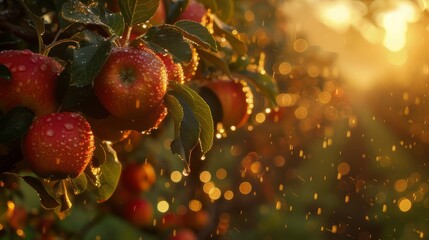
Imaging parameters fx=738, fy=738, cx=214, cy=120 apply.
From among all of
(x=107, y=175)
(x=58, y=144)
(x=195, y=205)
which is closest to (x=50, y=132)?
(x=58, y=144)

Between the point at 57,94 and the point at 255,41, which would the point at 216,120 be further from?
the point at 255,41

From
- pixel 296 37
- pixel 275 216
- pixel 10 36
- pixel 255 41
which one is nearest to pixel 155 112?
pixel 10 36

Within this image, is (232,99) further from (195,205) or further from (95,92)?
(195,205)

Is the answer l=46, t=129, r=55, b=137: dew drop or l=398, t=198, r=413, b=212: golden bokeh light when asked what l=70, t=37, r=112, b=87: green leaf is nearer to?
A: l=46, t=129, r=55, b=137: dew drop

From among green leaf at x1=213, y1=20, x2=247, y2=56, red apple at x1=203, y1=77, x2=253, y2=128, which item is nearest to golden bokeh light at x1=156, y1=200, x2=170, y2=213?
red apple at x1=203, y1=77, x2=253, y2=128

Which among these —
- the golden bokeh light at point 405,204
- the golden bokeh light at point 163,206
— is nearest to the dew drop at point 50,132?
the golden bokeh light at point 163,206
